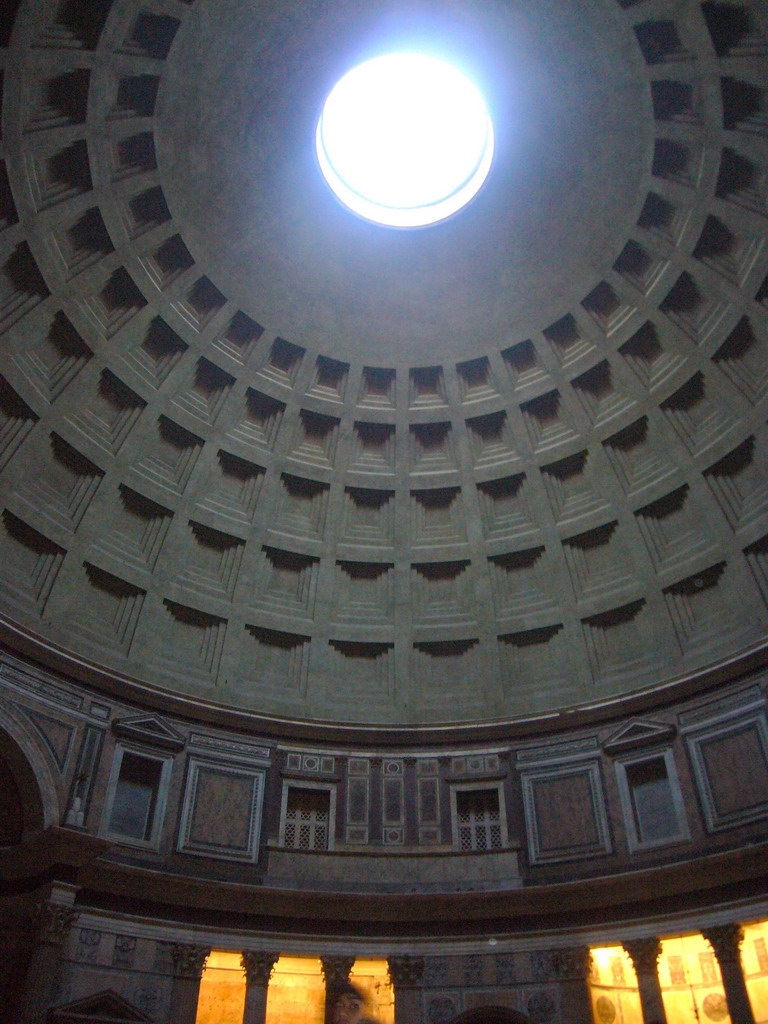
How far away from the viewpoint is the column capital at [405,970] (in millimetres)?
21484

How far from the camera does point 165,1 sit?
19.6m

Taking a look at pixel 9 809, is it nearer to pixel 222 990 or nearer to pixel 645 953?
pixel 222 990

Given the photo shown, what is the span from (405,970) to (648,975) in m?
5.78

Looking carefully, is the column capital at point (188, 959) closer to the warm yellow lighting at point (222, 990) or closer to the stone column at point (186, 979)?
the stone column at point (186, 979)

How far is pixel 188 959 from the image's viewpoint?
20562mm

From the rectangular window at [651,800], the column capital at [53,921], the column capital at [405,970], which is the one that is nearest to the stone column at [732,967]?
the rectangular window at [651,800]

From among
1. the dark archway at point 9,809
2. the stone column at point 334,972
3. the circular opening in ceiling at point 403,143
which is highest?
the circular opening in ceiling at point 403,143

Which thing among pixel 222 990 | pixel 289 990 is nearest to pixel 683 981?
pixel 289 990

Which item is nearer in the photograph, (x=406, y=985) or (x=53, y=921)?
(x=53, y=921)

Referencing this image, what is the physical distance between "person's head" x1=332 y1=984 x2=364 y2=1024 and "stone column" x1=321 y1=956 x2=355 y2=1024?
0.39ft

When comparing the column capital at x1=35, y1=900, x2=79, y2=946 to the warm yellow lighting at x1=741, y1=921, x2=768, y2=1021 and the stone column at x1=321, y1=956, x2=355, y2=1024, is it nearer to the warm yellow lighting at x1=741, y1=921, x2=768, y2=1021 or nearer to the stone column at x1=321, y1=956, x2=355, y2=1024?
the stone column at x1=321, y1=956, x2=355, y2=1024

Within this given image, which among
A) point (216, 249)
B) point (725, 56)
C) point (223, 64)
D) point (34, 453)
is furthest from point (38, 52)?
point (725, 56)

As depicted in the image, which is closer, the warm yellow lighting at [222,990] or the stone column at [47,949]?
the stone column at [47,949]

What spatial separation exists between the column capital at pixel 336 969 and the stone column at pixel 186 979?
2937mm
